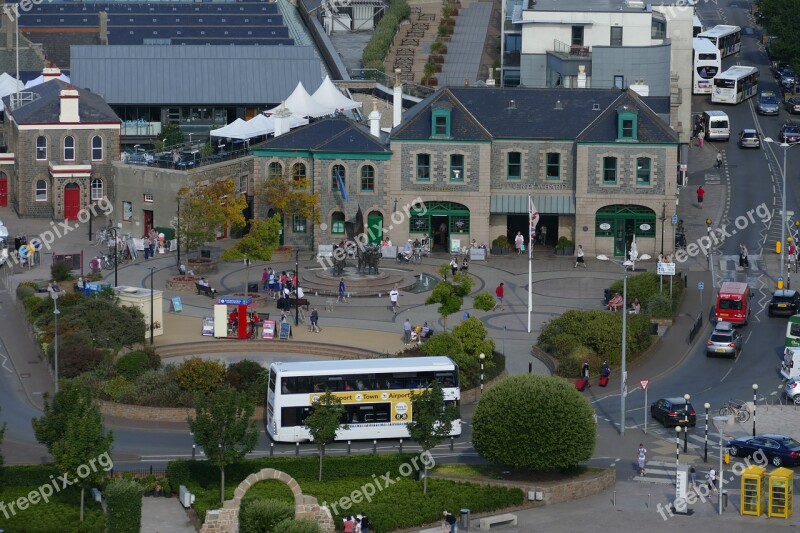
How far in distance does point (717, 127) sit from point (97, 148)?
41826mm

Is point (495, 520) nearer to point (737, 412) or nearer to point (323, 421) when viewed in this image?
point (323, 421)

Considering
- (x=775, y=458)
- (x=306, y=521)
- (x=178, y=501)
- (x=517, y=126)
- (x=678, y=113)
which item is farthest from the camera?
(x=678, y=113)

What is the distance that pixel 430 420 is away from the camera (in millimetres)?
72438

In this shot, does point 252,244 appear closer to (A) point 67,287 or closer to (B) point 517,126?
(A) point 67,287

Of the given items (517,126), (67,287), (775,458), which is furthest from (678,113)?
(775,458)

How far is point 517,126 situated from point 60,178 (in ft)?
90.1

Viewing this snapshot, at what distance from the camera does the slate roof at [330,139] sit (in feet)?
366

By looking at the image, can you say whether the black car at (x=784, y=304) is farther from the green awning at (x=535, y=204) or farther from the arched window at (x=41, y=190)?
the arched window at (x=41, y=190)

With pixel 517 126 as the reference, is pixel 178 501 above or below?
below

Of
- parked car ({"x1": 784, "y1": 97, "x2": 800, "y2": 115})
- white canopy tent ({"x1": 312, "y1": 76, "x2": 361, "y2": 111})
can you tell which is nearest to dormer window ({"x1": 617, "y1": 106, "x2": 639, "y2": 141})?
white canopy tent ({"x1": 312, "y1": 76, "x2": 361, "y2": 111})

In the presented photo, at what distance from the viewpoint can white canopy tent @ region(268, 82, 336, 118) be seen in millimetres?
123875

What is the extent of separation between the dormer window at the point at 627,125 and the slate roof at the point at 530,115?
0.33 meters

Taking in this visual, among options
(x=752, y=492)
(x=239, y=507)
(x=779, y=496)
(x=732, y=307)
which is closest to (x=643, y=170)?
(x=732, y=307)

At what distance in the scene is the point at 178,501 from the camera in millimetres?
71312
